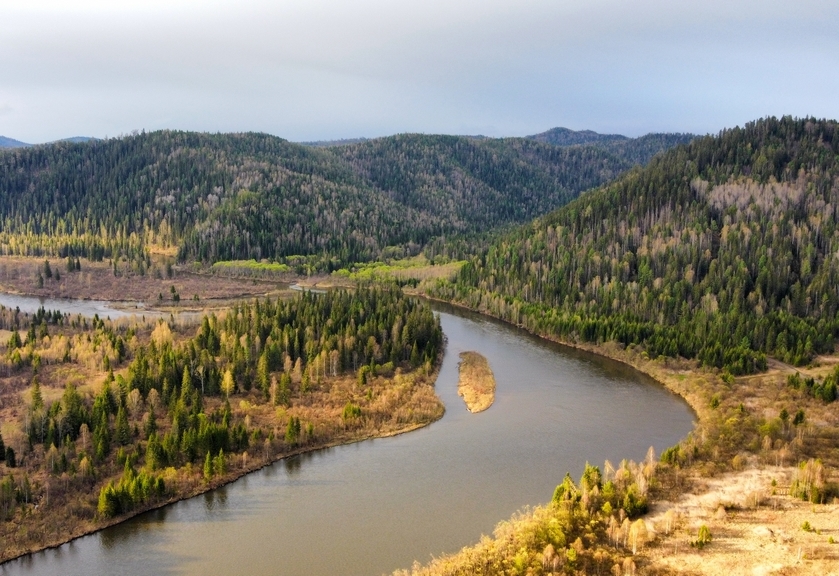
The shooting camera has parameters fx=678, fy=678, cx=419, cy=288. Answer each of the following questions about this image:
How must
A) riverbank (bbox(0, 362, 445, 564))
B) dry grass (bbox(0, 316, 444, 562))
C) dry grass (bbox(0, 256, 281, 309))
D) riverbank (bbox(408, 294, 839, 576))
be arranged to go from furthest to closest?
1. dry grass (bbox(0, 256, 281, 309))
2. dry grass (bbox(0, 316, 444, 562))
3. riverbank (bbox(0, 362, 445, 564))
4. riverbank (bbox(408, 294, 839, 576))

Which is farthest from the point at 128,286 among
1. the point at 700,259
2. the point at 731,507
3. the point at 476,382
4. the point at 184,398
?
the point at 731,507

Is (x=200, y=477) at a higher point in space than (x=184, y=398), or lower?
lower

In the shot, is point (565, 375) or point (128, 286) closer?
point (565, 375)

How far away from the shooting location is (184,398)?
78.5 m

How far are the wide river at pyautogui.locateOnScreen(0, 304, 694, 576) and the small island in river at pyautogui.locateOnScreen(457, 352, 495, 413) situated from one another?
1518 mm

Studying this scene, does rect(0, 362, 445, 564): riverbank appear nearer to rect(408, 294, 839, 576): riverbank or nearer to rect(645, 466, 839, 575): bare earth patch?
rect(408, 294, 839, 576): riverbank

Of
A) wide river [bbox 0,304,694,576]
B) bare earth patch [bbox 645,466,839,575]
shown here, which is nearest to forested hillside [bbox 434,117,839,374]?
wide river [bbox 0,304,694,576]

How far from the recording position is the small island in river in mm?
88625

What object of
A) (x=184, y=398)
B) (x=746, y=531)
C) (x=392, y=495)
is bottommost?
(x=392, y=495)

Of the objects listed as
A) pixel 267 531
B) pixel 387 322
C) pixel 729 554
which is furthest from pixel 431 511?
pixel 387 322

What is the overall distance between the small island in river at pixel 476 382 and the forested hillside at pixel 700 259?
75.8 feet

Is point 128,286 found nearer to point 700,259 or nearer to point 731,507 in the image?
point 700,259

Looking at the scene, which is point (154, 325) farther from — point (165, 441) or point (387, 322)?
point (165, 441)

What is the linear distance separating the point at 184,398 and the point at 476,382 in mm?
39704
